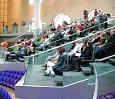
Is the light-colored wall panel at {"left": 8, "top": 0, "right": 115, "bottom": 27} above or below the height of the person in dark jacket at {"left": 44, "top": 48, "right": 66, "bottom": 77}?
above

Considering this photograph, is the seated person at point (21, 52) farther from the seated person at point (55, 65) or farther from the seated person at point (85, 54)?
the seated person at point (85, 54)

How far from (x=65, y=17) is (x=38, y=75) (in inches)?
503

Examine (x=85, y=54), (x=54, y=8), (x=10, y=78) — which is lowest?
(x=10, y=78)

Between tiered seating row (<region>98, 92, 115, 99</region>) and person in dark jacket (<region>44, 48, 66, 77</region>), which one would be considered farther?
person in dark jacket (<region>44, 48, 66, 77</region>)

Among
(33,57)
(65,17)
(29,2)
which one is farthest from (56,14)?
(33,57)

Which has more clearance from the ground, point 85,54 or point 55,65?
point 85,54

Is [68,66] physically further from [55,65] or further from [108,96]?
[108,96]

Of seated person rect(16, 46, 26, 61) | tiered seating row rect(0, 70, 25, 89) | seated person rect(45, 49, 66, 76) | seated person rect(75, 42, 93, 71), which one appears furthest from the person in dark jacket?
seated person rect(16, 46, 26, 61)

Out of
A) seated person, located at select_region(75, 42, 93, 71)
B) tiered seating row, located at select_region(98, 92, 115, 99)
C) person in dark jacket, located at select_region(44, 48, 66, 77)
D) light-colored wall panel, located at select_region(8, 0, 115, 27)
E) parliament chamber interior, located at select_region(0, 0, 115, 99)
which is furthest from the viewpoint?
light-colored wall panel, located at select_region(8, 0, 115, 27)

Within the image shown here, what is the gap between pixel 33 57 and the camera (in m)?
8.39

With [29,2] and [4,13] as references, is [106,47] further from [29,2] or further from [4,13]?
[4,13]

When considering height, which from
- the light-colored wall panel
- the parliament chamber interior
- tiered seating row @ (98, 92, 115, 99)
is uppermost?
the light-colored wall panel

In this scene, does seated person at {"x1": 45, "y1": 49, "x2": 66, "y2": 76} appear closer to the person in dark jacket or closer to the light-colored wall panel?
the person in dark jacket

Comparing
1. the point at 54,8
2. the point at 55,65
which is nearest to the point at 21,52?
the point at 55,65
